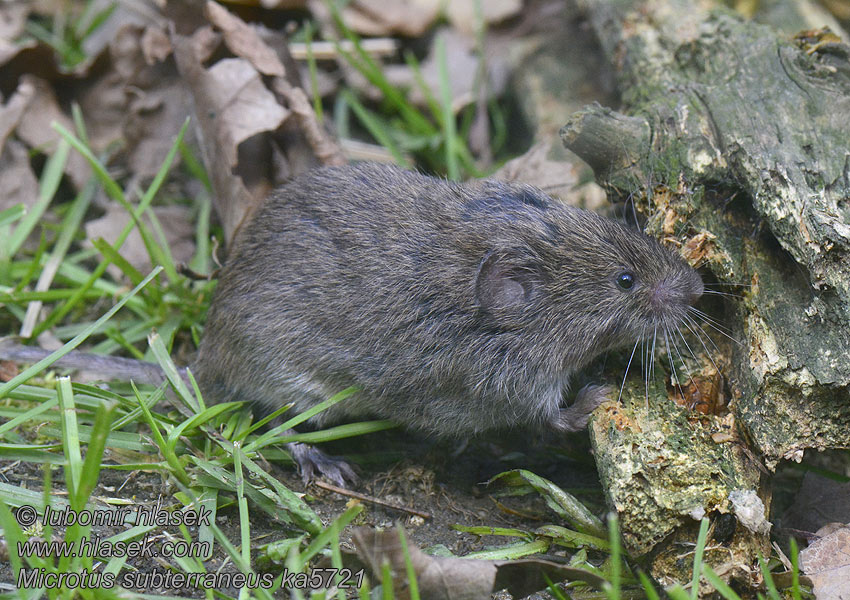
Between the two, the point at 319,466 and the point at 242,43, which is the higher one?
the point at 242,43

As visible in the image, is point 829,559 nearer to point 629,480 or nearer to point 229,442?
point 629,480

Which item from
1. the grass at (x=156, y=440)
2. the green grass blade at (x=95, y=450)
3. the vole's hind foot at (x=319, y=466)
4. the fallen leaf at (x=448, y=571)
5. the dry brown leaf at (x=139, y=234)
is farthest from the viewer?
the dry brown leaf at (x=139, y=234)

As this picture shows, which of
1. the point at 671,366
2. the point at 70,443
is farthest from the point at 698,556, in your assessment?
the point at 70,443

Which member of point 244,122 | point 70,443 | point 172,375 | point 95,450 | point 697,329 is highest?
point 244,122

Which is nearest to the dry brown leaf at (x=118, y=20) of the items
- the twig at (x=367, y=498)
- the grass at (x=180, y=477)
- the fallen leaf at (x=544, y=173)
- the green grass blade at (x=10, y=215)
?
the green grass blade at (x=10, y=215)

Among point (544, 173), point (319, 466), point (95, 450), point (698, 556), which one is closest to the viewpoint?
point (95, 450)

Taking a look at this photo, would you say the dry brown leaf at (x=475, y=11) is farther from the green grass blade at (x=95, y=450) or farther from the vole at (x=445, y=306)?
the green grass blade at (x=95, y=450)

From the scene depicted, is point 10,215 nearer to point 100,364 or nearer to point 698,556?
point 100,364
